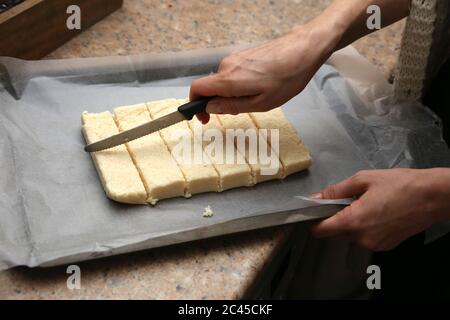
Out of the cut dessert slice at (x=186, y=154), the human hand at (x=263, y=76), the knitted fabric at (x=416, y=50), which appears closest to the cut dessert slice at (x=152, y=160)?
the cut dessert slice at (x=186, y=154)

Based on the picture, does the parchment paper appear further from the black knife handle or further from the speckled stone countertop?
the black knife handle

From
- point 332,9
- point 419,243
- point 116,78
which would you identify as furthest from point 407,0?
point 116,78

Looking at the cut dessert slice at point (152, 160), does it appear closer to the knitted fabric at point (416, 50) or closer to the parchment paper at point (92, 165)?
the parchment paper at point (92, 165)

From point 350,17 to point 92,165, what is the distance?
0.74 meters

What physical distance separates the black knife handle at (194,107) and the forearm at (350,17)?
13.6 inches

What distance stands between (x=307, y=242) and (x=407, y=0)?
0.70 meters

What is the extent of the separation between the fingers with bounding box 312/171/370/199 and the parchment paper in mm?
35

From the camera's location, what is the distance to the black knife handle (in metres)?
1.24

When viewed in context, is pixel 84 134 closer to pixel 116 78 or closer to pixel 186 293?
pixel 116 78

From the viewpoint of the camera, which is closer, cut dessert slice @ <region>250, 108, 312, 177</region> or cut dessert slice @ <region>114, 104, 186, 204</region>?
cut dessert slice @ <region>114, 104, 186, 204</region>

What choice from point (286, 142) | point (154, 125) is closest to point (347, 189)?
point (286, 142)

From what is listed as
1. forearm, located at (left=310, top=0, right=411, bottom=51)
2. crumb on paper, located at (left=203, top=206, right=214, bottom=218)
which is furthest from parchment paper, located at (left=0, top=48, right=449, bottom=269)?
forearm, located at (left=310, top=0, right=411, bottom=51)

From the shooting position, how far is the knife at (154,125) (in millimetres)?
1246

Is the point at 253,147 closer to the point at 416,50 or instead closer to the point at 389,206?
the point at 389,206
